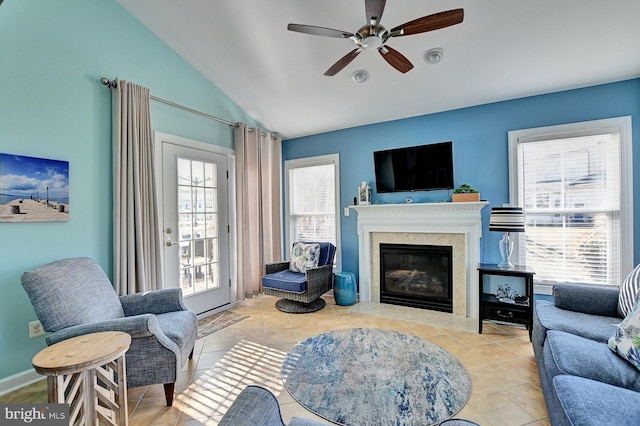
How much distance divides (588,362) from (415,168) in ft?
8.80

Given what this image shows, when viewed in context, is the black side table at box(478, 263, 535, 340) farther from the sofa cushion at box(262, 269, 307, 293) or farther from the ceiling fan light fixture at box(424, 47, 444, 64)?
the ceiling fan light fixture at box(424, 47, 444, 64)

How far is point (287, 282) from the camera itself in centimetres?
363

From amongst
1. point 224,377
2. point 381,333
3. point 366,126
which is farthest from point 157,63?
point 381,333

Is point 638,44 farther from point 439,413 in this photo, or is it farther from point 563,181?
point 439,413

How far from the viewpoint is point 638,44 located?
2.48m

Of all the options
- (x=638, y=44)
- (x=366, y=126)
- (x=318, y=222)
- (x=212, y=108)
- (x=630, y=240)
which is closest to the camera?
(x=638, y=44)

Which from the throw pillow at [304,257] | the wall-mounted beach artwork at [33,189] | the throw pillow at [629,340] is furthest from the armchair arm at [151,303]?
the throw pillow at [629,340]

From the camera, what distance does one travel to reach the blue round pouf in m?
3.97

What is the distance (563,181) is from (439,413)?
2893mm

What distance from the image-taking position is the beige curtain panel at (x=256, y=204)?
409cm

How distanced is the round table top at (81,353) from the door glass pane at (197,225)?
5.97ft

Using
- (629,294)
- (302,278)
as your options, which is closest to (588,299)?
(629,294)

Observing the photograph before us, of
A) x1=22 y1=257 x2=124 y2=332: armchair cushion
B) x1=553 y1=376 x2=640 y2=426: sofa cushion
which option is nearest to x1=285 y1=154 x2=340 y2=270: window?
x1=22 y1=257 x2=124 y2=332: armchair cushion

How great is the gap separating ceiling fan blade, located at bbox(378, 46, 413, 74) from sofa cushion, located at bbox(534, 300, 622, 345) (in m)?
2.21
